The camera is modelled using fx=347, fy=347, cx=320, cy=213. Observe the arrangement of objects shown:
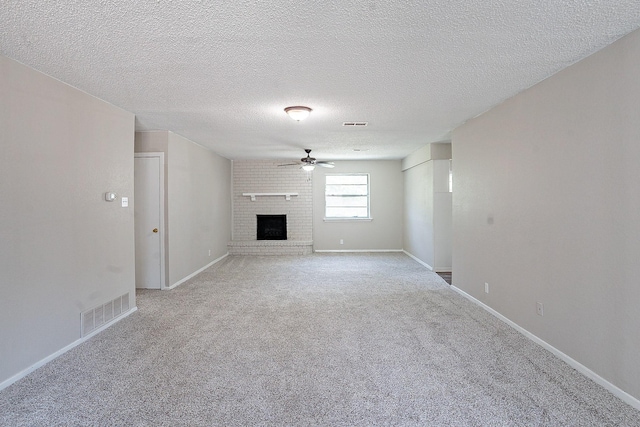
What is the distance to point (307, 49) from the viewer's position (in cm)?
236

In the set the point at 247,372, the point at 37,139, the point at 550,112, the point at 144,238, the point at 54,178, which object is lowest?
the point at 247,372

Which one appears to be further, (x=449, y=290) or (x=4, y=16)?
(x=449, y=290)

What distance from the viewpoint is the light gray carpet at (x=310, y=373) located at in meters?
2.09

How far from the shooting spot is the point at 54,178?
2.90 meters

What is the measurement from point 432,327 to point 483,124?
2440 millimetres

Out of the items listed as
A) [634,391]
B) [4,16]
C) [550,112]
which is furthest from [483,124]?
[4,16]

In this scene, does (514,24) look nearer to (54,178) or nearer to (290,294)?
(54,178)

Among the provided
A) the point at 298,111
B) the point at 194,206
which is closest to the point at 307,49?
the point at 298,111

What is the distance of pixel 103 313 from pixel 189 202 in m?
2.65

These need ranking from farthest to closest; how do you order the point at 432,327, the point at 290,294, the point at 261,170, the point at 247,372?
the point at 261,170 < the point at 290,294 < the point at 432,327 < the point at 247,372

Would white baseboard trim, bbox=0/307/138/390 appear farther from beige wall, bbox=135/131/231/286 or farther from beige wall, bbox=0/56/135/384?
beige wall, bbox=135/131/231/286

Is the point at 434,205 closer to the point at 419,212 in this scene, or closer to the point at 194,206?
the point at 419,212

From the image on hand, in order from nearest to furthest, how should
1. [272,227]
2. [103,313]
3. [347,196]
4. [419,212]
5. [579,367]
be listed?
[579,367]
[103,313]
[419,212]
[272,227]
[347,196]

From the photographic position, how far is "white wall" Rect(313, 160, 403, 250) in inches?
347
